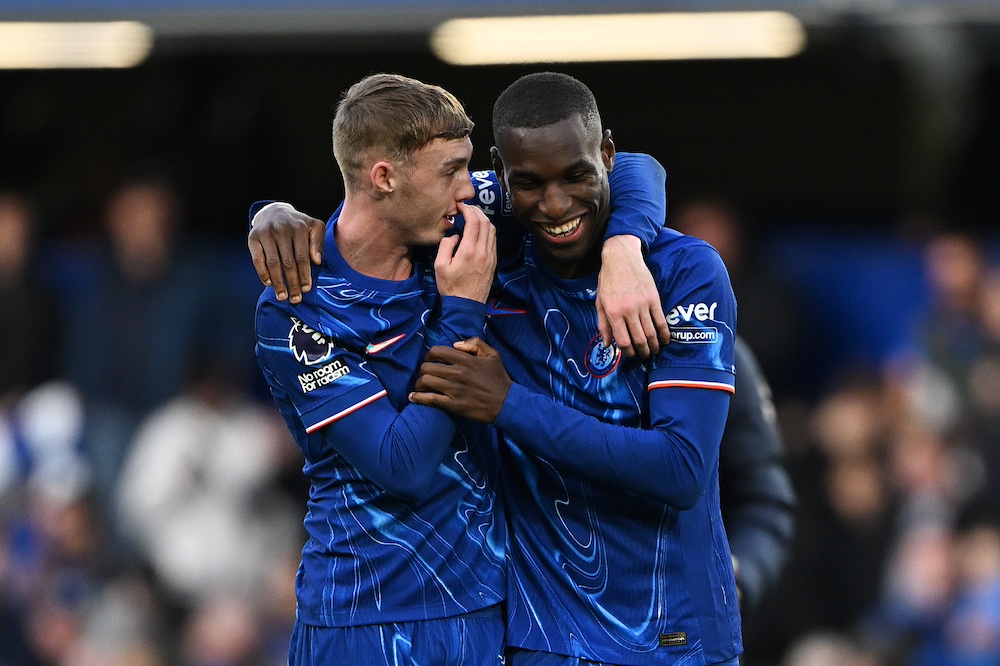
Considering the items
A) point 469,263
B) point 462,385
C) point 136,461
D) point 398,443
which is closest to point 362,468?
point 398,443

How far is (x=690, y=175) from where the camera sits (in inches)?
362

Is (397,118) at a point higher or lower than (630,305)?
higher

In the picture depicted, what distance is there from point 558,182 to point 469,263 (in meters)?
0.25

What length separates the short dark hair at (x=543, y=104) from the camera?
122 inches

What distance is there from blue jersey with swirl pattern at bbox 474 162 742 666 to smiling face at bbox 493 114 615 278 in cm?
13

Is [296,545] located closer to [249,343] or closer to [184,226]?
[249,343]

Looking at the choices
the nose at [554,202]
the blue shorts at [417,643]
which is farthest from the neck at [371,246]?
the blue shorts at [417,643]

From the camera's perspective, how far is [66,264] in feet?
28.8

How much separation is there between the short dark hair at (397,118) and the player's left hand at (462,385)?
18.0 inches

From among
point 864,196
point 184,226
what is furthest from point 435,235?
point 864,196

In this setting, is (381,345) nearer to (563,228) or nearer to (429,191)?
(429,191)

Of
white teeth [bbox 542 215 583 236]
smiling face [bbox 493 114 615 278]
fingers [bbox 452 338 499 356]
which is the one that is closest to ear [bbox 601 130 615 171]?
smiling face [bbox 493 114 615 278]

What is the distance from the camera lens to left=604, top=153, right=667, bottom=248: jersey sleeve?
324cm

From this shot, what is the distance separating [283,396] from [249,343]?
523 centimetres
